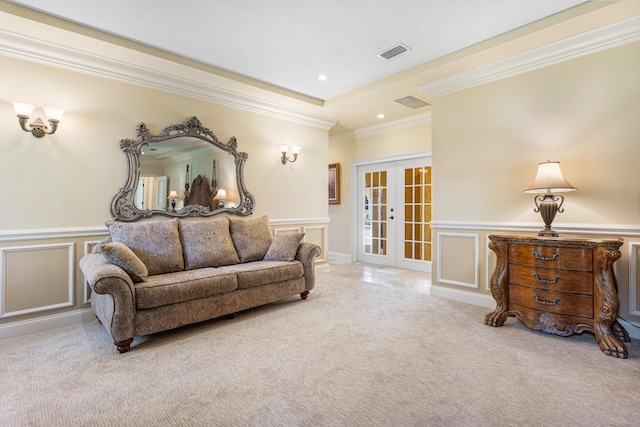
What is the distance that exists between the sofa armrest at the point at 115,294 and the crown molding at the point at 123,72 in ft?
6.50

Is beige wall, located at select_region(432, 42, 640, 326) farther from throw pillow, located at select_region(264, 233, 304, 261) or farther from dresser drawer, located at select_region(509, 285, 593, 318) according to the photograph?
throw pillow, located at select_region(264, 233, 304, 261)

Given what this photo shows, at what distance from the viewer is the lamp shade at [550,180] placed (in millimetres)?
2574

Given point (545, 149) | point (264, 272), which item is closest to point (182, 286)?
point (264, 272)

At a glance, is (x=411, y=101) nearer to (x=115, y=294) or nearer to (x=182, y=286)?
(x=182, y=286)

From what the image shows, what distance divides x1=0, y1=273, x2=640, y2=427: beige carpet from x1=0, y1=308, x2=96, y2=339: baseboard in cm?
12

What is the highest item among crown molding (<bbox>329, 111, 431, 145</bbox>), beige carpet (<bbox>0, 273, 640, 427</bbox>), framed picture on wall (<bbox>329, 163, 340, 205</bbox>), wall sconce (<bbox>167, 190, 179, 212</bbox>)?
crown molding (<bbox>329, 111, 431, 145</bbox>)

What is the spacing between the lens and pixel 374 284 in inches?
168

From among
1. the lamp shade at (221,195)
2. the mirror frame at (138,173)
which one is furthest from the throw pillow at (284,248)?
the lamp shade at (221,195)

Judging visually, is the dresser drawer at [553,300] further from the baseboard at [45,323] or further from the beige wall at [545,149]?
the baseboard at [45,323]

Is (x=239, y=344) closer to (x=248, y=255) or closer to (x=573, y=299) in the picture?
(x=248, y=255)

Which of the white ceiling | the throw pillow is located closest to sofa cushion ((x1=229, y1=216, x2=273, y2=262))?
the throw pillow

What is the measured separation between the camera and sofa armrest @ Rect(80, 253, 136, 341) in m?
2.14

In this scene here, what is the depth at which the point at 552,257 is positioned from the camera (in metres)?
2.50

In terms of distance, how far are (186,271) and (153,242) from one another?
0.42m
